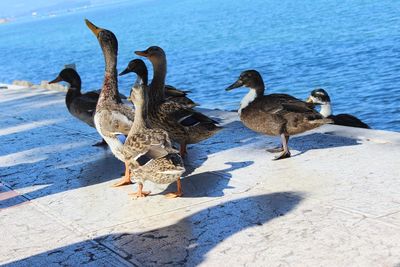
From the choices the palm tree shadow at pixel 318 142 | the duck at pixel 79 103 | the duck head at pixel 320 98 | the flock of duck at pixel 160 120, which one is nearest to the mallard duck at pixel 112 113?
the flock of duck at pixel 160 120

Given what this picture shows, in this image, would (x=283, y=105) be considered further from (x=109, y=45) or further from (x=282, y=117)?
(x=109, y=45)

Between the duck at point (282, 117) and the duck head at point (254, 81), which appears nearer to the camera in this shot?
the duck at point (282, 117)

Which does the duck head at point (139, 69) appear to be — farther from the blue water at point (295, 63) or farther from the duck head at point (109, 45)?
the blue water at point (295, 63)

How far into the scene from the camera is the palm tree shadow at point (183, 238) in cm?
495

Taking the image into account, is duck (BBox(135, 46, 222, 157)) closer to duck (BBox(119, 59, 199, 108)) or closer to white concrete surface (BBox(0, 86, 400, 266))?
white concrete surface (BBox(0, 86, 400, 266))

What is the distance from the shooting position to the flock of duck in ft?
20.7

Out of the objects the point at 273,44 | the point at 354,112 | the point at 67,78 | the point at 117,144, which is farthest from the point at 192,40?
the point at 117,144

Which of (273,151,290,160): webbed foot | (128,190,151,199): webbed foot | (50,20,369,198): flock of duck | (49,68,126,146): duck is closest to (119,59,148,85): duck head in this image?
(50,20,369,198): flock of duck

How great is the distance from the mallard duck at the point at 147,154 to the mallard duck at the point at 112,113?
0.40 meters

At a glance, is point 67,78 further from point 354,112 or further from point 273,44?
point 273,44

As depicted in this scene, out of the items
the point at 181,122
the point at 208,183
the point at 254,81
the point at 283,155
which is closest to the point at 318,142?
the point at 283,155

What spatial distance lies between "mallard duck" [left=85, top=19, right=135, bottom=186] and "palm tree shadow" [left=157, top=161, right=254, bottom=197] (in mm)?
662

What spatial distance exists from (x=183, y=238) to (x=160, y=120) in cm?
282

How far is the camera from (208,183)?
6.78 meters
